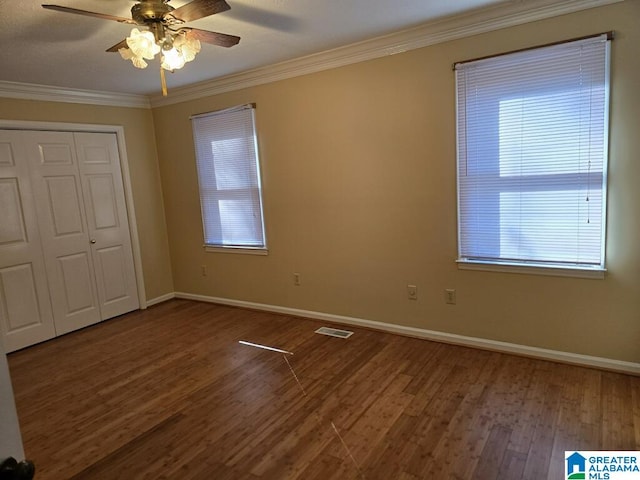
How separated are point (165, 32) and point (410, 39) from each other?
1.90 metres

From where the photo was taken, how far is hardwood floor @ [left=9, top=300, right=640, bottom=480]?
211cm

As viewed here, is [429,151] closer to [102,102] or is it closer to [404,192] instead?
[404,192]

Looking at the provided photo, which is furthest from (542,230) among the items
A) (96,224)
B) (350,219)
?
(96,224)

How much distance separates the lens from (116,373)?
10.8ft

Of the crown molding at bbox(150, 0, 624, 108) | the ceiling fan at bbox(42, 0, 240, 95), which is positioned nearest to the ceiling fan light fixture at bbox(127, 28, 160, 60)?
the ceiling fan at bbox(42, 0, 240, 95)

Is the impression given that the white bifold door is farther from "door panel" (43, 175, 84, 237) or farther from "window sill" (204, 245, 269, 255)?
"window sill" (204, 245, 269, 255)

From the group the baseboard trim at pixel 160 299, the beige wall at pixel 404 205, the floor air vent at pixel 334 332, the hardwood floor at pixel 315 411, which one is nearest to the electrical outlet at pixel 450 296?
the beige wall at pixel 404 205

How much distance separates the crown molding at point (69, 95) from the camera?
→ 12.6 feet

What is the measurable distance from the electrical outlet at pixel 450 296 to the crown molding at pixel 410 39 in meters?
1.95

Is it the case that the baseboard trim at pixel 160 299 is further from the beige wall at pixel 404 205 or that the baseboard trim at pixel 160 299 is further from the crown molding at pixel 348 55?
the crown molding at pixel 348 55

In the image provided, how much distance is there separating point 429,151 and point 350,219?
942 millimetres

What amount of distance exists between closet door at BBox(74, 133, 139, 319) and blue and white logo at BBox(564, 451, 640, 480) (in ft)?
14.7

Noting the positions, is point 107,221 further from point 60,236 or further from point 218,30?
point 218,30

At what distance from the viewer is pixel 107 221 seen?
4.62 meters
